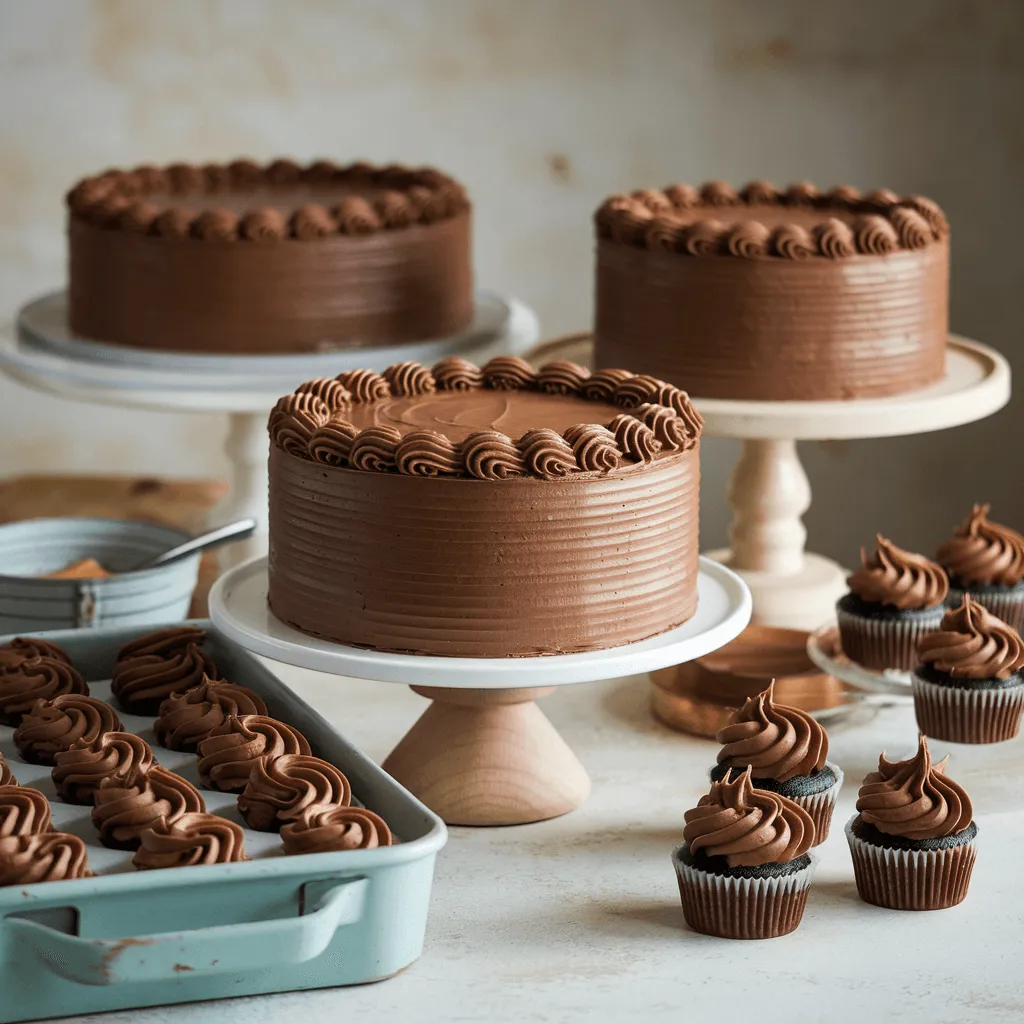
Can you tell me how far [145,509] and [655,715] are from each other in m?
1.28

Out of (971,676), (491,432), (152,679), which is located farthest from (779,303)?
(152,679)

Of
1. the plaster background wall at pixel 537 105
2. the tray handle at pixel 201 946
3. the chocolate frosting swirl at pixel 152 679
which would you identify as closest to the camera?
the tray handle at pixel 201 946

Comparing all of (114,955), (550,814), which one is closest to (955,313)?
Result: (550,814)

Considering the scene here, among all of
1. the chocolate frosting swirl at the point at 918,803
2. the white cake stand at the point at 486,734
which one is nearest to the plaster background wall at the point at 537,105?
the white cake stand at the point at 486,734

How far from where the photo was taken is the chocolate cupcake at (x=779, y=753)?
1.63m

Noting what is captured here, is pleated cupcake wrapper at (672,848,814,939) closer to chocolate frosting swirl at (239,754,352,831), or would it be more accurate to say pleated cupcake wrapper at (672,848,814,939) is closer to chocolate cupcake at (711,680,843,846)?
chocolate cupcake at (711,680,843,846)

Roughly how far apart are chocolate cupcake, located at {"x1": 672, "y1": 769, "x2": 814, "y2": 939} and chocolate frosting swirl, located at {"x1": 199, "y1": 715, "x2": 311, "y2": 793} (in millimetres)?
350

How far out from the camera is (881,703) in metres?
2.10

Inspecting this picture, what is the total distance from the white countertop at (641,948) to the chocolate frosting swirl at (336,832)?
122mm

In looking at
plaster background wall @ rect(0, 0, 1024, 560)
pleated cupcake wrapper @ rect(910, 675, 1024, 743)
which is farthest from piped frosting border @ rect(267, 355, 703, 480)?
plaster background wall @ rect(0, 0, 1024, 560)

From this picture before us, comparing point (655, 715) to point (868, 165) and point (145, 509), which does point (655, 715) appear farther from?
point (868, 165)

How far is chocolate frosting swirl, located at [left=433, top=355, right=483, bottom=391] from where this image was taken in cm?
193

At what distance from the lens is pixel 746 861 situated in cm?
151

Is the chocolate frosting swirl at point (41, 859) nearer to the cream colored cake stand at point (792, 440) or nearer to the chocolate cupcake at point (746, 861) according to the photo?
the chocolate cupcake at point (746, 861)
